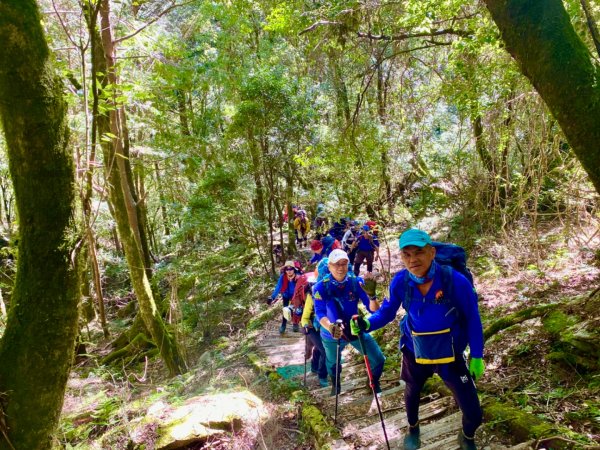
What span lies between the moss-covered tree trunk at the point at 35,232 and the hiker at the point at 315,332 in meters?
3.08

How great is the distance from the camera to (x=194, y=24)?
61.0 feet

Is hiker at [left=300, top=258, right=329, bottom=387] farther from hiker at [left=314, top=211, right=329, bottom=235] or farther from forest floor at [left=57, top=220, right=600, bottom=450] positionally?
hiker at [left=314, top=211, right=329, bottom=235]

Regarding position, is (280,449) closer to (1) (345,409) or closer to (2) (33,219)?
(1) (345,409)

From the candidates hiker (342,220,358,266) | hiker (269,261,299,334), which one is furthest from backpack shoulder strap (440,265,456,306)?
hiker (342,220,358,266)

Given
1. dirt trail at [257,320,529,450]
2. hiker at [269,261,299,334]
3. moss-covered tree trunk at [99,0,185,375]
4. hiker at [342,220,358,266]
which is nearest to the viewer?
dirt trail at [257,320,529,450]

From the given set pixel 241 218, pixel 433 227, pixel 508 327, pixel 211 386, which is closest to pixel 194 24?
pixel 241 218

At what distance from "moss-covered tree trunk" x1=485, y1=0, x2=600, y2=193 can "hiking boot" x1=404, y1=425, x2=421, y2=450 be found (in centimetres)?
268

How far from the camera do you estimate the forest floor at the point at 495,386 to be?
12.1 ft

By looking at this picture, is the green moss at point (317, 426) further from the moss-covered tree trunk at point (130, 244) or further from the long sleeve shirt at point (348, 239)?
the long sleeve shirt at point (348, 239)

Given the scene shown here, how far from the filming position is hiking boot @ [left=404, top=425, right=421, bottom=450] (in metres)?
3.53

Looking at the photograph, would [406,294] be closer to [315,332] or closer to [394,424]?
[394,424]

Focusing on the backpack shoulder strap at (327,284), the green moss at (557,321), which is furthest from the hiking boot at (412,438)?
the green moss at (557,321)

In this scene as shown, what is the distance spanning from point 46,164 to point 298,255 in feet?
45.7

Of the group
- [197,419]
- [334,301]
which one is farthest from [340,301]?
[197,419]
